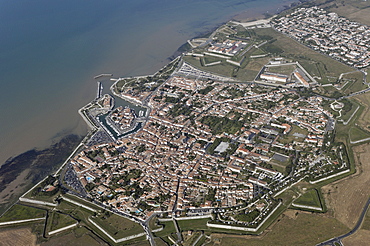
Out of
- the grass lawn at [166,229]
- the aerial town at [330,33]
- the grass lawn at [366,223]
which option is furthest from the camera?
the aerial town at [330,33]

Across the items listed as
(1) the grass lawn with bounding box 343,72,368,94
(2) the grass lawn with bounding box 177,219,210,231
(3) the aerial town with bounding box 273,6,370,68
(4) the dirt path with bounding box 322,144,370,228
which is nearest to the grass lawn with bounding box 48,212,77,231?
(2) the grass lawn with bounding box 177,219,210,231

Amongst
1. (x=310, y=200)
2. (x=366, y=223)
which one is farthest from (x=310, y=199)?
(x=366, y=223)

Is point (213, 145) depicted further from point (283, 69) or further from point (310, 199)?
point (283, 69)

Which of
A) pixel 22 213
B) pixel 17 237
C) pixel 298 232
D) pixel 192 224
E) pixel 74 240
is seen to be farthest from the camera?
pixel 22 213

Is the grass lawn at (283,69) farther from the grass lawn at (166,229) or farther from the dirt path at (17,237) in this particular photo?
the dirt path at (17,237)

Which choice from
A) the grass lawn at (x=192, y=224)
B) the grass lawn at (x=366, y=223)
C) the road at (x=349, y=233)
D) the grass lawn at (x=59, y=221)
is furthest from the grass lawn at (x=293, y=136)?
the grass lawn at (x=59, y=221)

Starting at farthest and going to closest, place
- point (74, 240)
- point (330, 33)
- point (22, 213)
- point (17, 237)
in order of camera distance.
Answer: point (330, 33), point (22, 213), point (17, 237), point (74, 240)

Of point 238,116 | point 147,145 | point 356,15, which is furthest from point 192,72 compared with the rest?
point 356,15
